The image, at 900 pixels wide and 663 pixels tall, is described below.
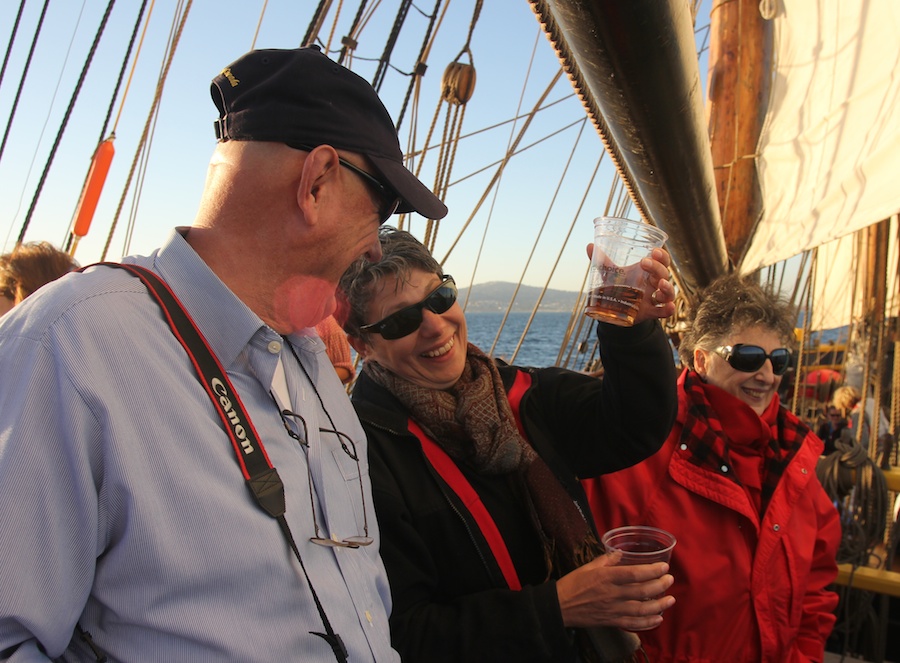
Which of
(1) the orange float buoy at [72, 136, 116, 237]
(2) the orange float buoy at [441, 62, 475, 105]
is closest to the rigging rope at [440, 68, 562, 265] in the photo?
(2) the orange float buoy at [441, 62, 475, 105]

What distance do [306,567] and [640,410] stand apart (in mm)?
994

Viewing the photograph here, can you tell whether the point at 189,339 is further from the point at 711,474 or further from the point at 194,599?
the point at 711,474

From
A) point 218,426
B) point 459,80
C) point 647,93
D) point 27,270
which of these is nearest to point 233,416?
point 218,426

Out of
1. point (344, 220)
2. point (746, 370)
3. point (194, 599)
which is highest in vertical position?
point (344, 220)

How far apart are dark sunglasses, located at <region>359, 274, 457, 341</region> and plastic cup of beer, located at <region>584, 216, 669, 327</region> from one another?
399 millimetres

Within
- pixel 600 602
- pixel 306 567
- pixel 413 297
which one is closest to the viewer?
pixel 306 567

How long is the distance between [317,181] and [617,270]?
667mm

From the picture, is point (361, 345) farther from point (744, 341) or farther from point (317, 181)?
point (744, 341)

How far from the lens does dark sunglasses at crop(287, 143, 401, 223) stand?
1062 millimetres

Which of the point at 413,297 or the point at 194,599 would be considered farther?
the point at 413,297

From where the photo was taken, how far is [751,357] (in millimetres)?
2047

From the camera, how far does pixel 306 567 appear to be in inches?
35.2

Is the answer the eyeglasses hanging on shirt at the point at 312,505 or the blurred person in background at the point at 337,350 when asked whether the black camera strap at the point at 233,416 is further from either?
the blurred person in background at the point at 337,350

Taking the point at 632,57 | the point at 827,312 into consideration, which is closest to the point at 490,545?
the point at 632,57
